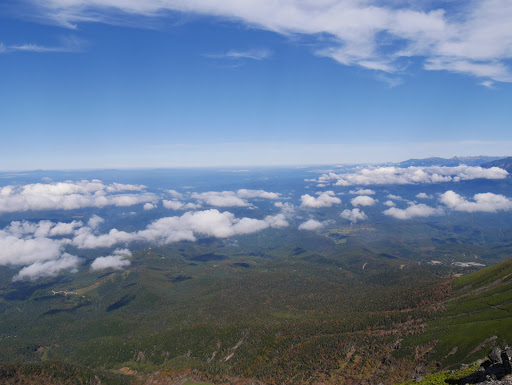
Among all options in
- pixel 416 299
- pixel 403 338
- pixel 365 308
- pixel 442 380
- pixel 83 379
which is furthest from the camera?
pixel 365 308

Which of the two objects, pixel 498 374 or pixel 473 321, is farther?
pixel 473 321

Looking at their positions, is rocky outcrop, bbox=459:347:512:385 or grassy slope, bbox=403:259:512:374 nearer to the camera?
rocky outcrop, bbox=459:347:512:385

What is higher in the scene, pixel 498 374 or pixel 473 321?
pixel 498 374

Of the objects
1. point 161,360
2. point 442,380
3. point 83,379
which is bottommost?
point 161,360

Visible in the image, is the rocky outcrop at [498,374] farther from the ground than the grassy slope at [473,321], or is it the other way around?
the rocky outcrop at [498,374]

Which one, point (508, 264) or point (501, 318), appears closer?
point (501, 318)

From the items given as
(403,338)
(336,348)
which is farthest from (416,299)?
(336,348)

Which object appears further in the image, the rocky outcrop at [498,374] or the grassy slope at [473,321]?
the grassy slope at [473,321]

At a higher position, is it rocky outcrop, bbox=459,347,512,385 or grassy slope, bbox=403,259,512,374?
rocky outcrop, bbox=459,347,512,385

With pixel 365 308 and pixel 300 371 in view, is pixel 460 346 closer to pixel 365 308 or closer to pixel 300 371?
pixel 300 371

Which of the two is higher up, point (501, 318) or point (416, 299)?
point (501, 318)

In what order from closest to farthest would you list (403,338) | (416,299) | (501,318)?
(501,318), (403,338), (416,299)
